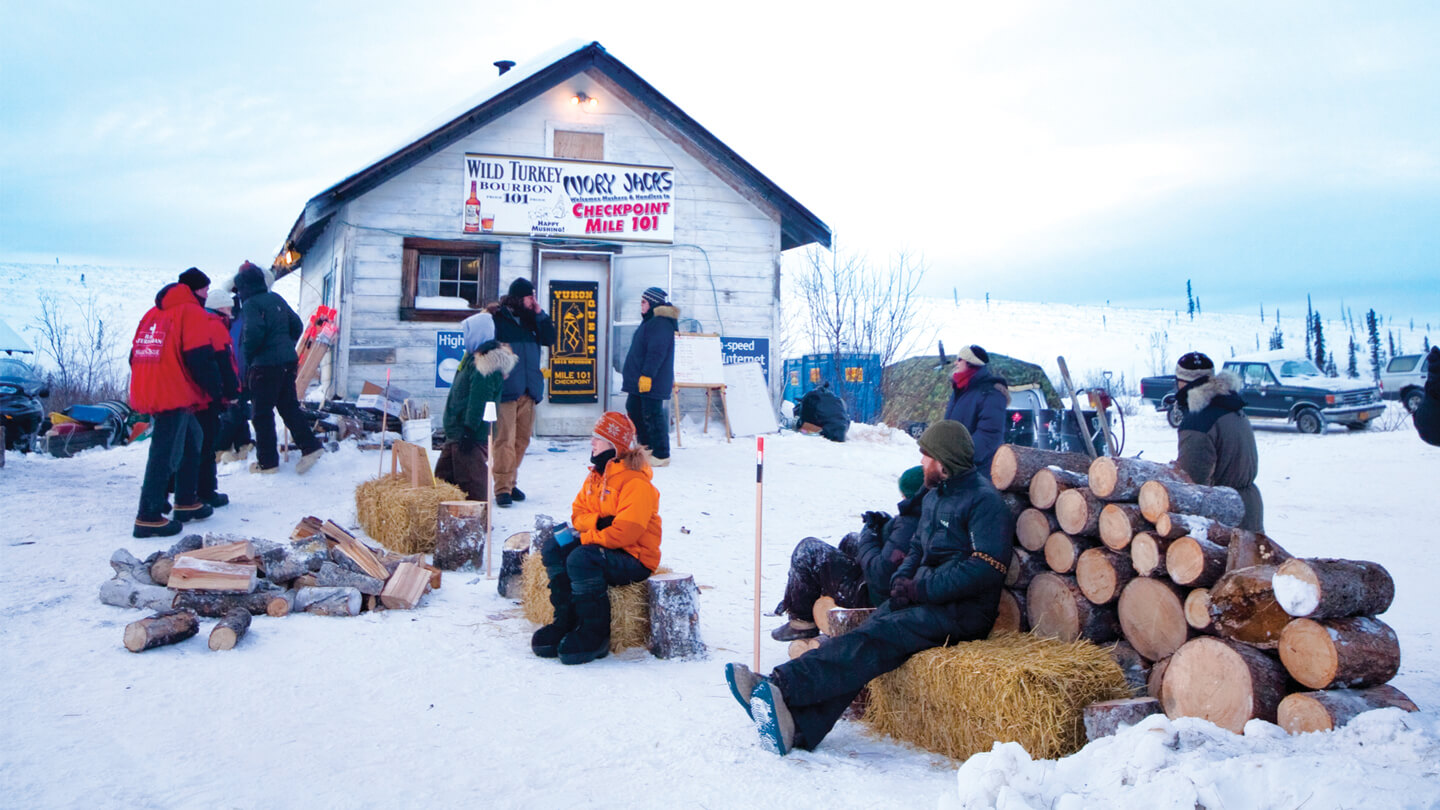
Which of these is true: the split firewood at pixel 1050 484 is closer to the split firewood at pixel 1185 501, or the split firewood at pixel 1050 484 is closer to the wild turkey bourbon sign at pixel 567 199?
the split firewood at pixel 1185 501

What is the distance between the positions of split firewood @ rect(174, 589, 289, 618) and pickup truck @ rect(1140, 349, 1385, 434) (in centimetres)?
1929

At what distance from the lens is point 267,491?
816 cm

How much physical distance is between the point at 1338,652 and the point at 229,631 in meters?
4.50

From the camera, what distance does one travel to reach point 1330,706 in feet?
9.77

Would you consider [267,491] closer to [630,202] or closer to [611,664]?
[611,664]

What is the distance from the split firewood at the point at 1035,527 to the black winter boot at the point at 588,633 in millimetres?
2065

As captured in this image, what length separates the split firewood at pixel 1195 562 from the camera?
11.8ft

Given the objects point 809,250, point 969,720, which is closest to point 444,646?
point 969,720

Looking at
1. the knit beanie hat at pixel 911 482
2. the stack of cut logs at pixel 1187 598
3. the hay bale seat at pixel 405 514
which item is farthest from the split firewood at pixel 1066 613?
the hay bale seat at pixel 405 514

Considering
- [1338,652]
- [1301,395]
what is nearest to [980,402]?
[1338,652]

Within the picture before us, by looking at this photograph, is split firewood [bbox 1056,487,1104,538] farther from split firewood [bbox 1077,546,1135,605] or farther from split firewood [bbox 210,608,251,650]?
split firewood [bbox 210,608,251,650]

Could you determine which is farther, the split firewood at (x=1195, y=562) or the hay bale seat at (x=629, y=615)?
the hay bale seat at (x=629, y=615)

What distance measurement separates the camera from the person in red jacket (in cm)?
656

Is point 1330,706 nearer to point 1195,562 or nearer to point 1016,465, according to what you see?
point 1195,562
